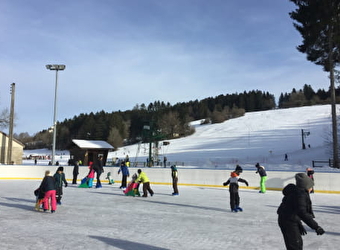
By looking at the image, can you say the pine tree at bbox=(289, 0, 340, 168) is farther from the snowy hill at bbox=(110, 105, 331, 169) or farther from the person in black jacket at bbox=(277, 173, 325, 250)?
the person in black jacket at bbox=(277, 173, 325, 250)

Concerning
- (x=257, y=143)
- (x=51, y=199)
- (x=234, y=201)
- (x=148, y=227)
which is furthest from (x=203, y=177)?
(x=257, y=143)

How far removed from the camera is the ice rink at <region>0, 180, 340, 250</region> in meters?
5.59

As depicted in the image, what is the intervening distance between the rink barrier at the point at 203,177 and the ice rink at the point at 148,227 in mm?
6390

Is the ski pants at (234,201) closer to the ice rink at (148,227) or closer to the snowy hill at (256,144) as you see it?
the ice rink at (148,227)

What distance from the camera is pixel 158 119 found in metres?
93.1

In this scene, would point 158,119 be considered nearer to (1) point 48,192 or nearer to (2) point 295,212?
(1) point 48,192

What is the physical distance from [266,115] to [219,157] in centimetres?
5434

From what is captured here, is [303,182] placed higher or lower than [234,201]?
higher

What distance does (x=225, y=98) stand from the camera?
143 m

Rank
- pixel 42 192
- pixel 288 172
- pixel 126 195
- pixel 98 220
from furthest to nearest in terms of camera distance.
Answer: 1. pixel 288 172
2. pixel 126 195
3. pixel 42 192
4. pixel 98 220

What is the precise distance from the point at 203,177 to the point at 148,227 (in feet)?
41.7

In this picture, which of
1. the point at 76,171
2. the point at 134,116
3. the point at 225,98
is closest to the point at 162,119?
the point at 134,116

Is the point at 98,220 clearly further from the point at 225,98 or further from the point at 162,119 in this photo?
the point at 225,98

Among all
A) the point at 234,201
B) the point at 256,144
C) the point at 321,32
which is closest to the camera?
the point at 234,201
